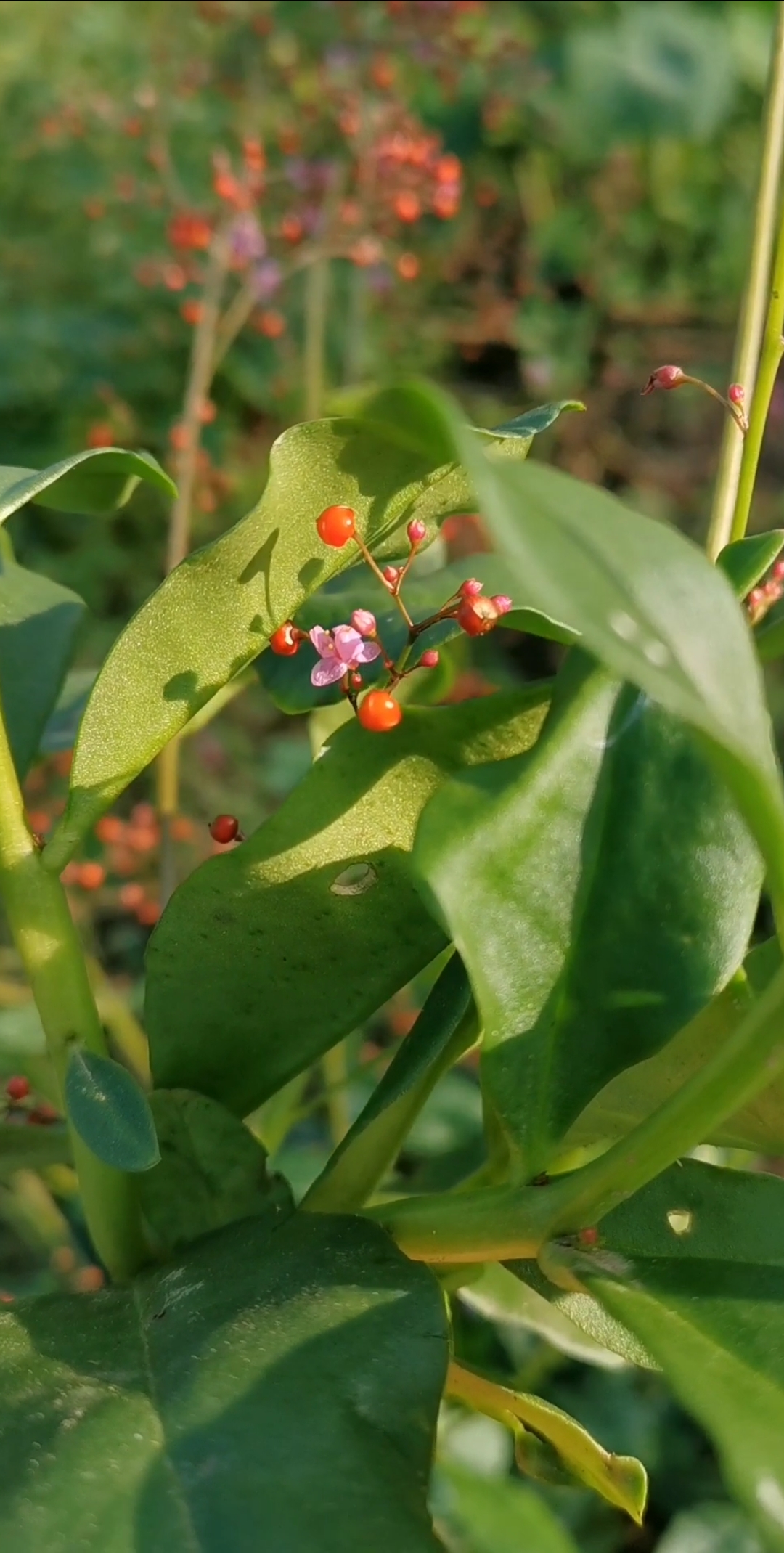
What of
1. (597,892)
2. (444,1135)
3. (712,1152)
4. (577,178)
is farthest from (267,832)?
(577,178)

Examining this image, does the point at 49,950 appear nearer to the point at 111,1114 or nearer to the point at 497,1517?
the point at 111,1114

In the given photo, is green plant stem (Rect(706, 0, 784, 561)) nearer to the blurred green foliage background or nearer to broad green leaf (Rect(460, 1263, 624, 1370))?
broad green leaf (Rect(460, 1263, 624, 1370))

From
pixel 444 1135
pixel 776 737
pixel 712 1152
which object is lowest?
pixel 776 737

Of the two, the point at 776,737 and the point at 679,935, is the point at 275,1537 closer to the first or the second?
the point at 679,935

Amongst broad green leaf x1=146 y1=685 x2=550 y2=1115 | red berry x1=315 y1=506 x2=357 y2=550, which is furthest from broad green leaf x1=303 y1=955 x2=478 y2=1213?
red berry x1=315 y1=506 x2=357 y2=550

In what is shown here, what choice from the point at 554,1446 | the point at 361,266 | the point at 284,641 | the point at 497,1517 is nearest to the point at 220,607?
the point at 284,641

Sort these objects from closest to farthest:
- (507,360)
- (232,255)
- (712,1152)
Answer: (712,1152) → (232,255) → (507,360)

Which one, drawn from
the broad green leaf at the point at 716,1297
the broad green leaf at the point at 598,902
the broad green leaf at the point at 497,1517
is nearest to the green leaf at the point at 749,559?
the broad green leaf at the point at 598,902

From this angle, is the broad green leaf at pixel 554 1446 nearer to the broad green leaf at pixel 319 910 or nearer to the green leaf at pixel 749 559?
the broad green leaf at pixel 319 910
